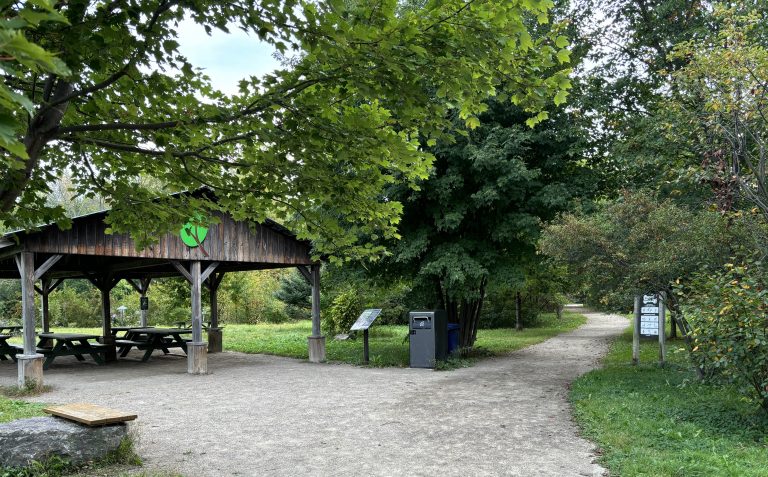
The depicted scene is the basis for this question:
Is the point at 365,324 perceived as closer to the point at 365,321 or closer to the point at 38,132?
the point at 365,321

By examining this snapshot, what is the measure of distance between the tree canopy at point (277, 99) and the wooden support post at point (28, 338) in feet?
19.1

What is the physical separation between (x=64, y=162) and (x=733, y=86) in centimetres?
810

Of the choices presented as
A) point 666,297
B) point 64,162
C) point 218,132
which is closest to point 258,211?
point 218,132

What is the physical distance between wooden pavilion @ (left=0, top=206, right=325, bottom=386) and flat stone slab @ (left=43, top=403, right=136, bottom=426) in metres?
3.27

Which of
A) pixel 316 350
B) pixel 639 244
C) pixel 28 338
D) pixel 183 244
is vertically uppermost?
pixel 183 244

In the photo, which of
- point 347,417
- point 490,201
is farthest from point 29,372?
point 490,201

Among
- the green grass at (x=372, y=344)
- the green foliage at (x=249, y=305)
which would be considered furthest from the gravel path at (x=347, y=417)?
the green foliage at (x=249, y=305)

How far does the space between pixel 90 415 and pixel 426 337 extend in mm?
8039

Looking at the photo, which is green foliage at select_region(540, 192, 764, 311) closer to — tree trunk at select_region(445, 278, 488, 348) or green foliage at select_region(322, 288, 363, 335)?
tree trunk at select_region(445, 278, 488, 348)

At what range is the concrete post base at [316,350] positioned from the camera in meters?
14.5

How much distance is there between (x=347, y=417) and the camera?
763cm

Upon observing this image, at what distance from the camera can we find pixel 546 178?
1321cm

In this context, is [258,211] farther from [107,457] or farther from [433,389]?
[433,389]

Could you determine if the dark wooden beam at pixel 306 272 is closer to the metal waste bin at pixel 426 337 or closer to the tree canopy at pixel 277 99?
the metal waste bin at pixel 426 337
